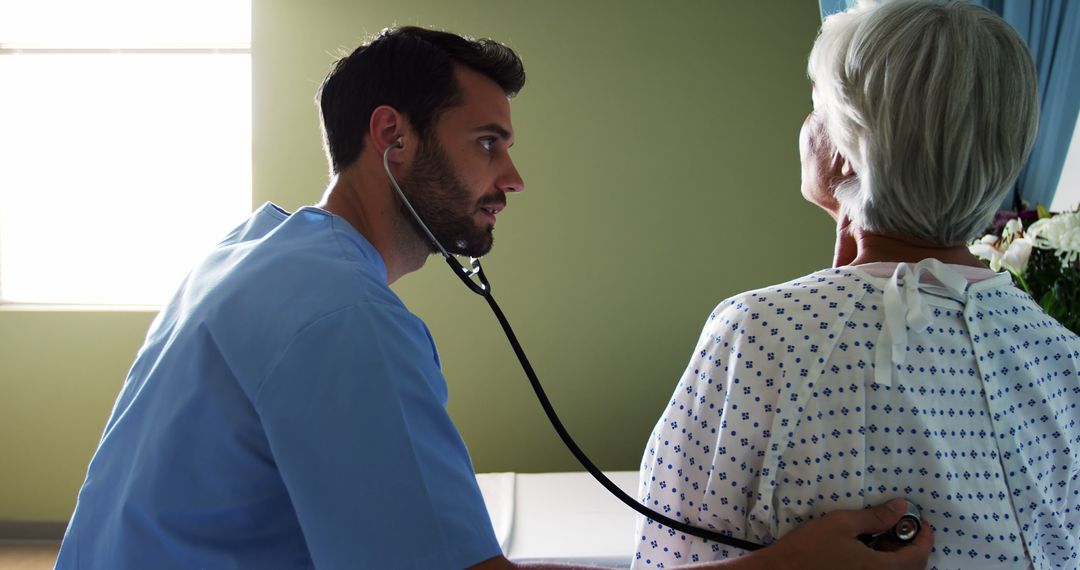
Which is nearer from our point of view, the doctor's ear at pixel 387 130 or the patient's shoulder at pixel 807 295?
the patient's shoulder at pixel 807 295

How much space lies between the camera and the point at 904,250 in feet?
3.19

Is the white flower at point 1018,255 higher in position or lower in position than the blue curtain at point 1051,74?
lower

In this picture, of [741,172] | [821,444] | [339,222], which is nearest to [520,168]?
[741,172]

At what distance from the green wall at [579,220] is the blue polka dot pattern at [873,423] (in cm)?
253

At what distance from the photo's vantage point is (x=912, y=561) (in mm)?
876

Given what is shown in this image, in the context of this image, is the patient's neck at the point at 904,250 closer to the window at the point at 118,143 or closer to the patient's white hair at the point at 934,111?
the patient's white hair at the point at 934,111

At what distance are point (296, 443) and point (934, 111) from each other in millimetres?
690

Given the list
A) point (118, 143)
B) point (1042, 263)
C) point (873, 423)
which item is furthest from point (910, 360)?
point (118, 143)

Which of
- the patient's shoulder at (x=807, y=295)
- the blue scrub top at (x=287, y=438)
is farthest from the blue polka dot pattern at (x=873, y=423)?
the blue scrub top at (x=287, y=438)

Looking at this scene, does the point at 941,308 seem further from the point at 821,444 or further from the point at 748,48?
the point at 748,48

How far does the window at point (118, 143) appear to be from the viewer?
357cm

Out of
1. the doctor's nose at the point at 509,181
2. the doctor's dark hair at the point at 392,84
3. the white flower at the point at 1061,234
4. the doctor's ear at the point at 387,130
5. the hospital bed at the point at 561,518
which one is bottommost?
the hospital bed at the point at 561,518

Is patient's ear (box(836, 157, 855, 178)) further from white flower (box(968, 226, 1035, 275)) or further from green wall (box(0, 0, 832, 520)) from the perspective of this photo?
green wall (box(0, 0, 832, 520))

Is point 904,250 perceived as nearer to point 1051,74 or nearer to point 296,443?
point 296,443
